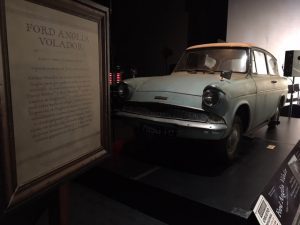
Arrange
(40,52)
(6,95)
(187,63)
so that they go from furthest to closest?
(187,63), (40,52), (6,95)

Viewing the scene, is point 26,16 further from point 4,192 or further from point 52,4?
point 4,192

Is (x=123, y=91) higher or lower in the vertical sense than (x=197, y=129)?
higher

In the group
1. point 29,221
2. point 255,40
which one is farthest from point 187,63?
point 255,40

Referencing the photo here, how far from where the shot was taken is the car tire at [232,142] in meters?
2.69

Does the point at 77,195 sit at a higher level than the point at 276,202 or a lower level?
lower

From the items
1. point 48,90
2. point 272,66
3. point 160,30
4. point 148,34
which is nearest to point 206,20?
point 160,30

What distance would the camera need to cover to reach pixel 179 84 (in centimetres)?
279

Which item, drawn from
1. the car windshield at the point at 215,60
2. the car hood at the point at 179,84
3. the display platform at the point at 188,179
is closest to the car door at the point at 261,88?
the car windshield at the point at 215,60

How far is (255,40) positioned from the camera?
677 cm

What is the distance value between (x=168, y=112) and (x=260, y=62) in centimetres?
179

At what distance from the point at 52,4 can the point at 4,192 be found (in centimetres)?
66

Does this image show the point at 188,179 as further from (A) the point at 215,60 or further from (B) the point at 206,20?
(B) the point at 206,20

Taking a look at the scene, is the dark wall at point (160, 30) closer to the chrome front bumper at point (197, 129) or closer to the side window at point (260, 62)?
the side window at point (260, 62)

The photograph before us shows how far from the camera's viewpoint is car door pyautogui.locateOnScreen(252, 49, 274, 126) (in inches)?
129
